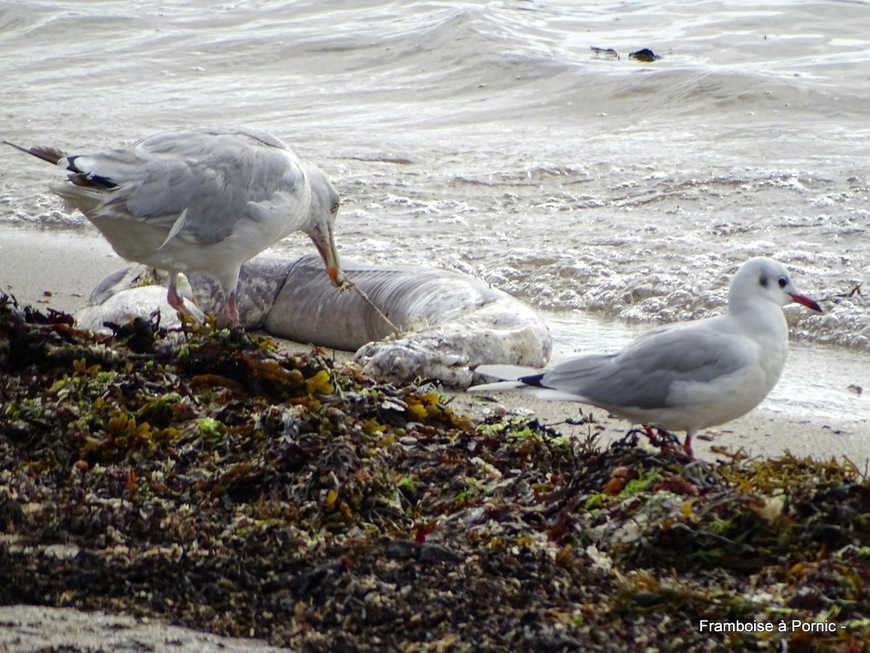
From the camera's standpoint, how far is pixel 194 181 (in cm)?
496

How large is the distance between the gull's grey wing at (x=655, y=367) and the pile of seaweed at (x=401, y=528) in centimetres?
25

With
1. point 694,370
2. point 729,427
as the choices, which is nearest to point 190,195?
point 694,370

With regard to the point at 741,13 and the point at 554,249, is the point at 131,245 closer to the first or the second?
the point at 554,249

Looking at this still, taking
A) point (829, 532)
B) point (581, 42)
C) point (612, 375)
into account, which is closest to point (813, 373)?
point (612, 375)

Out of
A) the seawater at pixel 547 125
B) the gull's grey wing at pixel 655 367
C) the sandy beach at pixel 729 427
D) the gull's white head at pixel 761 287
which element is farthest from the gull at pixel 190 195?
the gull's white head at pixel 761 287

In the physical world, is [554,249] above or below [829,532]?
below

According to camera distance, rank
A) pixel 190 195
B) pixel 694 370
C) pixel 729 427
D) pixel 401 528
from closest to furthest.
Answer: pixel 401 528, pixel 694 370, pixel 729 427, pixel 190 195

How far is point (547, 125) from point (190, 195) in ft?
22.7

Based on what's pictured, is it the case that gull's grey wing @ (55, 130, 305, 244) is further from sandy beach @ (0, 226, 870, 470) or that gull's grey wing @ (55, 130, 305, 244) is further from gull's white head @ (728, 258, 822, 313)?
gull's white head @ (728, 258, 822, 313)

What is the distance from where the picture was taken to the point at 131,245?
5.10m

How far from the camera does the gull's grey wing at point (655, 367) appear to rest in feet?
12.3

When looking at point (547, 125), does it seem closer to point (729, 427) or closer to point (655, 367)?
point (729, 427)

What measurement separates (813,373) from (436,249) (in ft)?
10.4

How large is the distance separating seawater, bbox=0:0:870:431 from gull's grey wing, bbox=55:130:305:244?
5.61 ft
